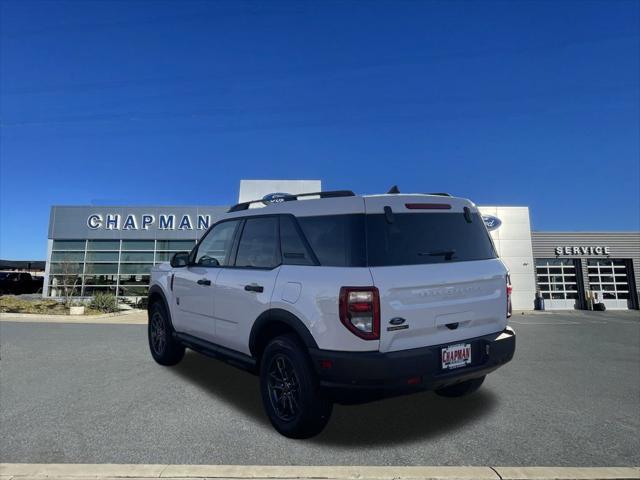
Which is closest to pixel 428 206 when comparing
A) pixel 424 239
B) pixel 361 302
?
pixel 424 239

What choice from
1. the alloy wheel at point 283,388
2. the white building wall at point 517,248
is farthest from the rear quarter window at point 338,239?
the white building wall at point 517,248

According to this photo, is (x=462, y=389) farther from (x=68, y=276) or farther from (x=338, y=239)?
(x=68, y=276)

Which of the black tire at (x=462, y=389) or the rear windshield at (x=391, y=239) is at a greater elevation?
the rear windshield at (x=391, y=239)

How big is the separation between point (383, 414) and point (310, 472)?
1298 millimetres

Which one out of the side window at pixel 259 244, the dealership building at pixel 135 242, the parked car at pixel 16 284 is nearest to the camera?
the side window at pixel 259 244

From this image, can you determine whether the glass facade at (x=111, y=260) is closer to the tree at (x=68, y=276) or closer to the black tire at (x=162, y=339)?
the tree at (x=68, y=276)

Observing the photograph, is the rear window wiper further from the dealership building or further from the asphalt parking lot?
the dealership building

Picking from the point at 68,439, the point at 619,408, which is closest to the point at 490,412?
the point at 619,408

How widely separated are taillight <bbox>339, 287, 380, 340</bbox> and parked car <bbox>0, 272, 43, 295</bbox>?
106 ft

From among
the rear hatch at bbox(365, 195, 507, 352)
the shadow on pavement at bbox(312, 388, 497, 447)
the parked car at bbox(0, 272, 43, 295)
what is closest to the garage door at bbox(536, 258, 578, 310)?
the shadow on pavement at bbox(312, 388, 497, 447)

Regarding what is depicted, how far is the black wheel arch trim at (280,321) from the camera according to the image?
2.95 meters

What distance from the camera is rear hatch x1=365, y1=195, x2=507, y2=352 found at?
111 inches

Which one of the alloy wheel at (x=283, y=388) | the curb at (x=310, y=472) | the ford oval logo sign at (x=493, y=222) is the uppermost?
the ford oval logo sign at (x=493, y=222)

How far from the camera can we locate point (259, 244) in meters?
3.85
